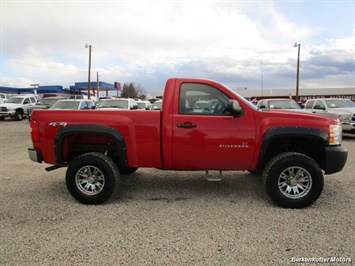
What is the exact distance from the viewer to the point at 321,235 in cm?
393

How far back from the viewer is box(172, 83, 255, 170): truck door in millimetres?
4906

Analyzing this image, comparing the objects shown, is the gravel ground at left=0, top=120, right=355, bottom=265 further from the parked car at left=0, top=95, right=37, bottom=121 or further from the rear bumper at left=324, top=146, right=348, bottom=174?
the parked car at left=0, top=95, right=37, bottom=121

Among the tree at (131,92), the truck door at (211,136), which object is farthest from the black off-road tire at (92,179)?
the tree at (131,92)

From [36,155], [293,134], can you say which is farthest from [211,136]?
[36,155]

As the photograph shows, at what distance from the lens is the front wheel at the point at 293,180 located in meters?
4.86

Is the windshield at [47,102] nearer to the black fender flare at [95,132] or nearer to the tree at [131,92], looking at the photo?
the black fender flare at [95,132]

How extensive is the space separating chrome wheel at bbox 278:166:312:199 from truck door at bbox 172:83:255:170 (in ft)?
1.87

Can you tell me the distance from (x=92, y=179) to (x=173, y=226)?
167cm

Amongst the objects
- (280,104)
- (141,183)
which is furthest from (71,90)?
(141,183)

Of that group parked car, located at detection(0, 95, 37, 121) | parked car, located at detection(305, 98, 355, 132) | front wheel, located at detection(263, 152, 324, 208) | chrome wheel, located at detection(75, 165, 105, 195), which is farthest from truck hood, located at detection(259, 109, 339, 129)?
parked car, located at detection(0, 95, 37, 121)

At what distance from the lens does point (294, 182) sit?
4.98 metres

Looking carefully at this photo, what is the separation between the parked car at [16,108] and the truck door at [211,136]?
890 inches

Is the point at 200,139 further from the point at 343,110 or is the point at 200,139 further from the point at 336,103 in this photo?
the point at 336,103

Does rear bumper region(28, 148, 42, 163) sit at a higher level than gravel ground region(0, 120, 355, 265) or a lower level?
higher
